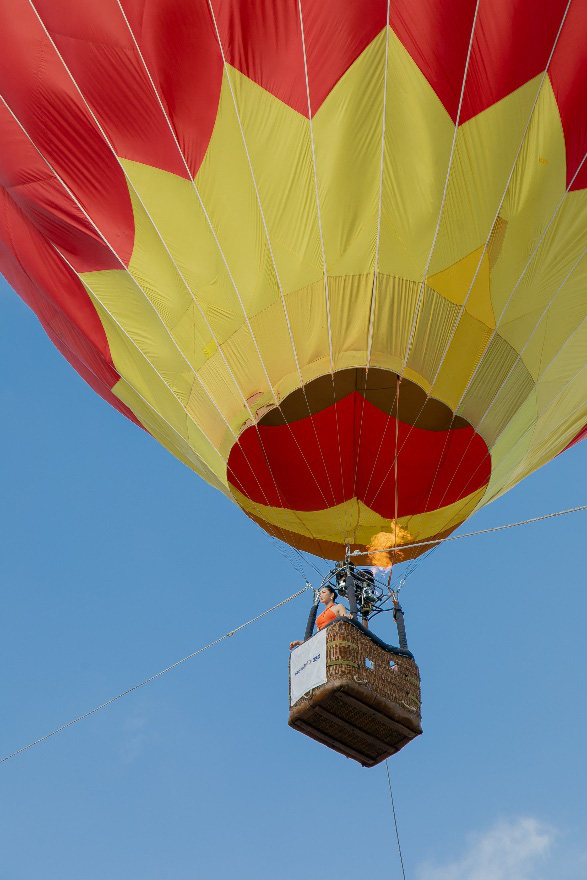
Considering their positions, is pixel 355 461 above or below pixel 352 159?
below

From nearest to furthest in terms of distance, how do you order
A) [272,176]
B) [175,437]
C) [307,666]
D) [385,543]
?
1. [307,666]
2. [272,176]
3. [385,543]
4. [175,437]

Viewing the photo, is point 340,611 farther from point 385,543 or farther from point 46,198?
point 46,198

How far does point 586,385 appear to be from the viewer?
6.90 m

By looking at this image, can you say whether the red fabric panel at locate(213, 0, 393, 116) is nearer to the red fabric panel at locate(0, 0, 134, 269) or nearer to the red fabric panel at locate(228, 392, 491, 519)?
the red fabric panel at locate(0, 0, 134, 269)

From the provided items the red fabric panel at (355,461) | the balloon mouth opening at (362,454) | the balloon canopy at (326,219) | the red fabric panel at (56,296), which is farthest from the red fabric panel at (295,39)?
the red fabric panel at (56,296)

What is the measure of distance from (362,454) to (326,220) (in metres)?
1.46

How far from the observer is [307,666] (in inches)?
216

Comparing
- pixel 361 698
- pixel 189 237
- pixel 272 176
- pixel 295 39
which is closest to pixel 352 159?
pixel 272 176

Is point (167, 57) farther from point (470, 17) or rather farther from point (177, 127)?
point (470, 17)

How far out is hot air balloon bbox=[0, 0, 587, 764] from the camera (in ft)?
18.9

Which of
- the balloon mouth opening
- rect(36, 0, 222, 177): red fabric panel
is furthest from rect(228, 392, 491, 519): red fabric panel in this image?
rect(36, 0, 222, 177): red fabric panel

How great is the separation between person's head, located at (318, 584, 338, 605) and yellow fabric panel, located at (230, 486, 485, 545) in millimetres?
678

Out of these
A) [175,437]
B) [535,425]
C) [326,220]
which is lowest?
[535,425]

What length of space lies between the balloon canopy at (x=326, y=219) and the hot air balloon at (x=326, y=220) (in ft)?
0.04
